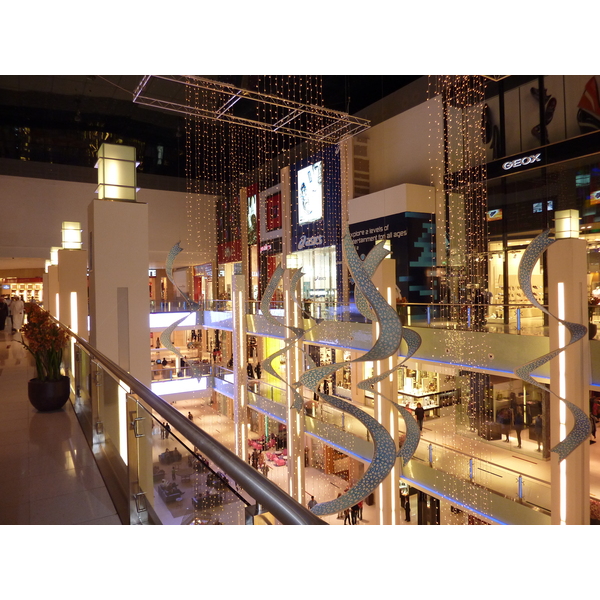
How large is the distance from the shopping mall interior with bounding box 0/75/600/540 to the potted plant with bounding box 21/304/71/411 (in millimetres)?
184

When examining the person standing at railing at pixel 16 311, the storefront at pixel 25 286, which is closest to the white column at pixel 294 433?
the person standing at railing at pixel 16 311

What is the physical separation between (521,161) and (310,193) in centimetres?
652

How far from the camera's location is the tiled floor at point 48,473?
7.24 ft

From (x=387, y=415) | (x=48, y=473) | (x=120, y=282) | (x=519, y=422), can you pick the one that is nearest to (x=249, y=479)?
(x=48, y=473)

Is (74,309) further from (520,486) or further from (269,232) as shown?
(269,232)

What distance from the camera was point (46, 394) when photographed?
4.14 meters

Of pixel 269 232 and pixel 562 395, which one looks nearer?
pixel 562 395

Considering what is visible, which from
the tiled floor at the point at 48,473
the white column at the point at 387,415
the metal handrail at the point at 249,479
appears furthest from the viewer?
the white column at the point at 387,415

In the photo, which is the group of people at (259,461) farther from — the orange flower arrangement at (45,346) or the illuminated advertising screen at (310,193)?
the orange flower arrangement at (45,346)

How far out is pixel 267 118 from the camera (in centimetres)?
1280

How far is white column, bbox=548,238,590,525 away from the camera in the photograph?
502 cm

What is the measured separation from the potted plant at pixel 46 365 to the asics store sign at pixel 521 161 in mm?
9483
